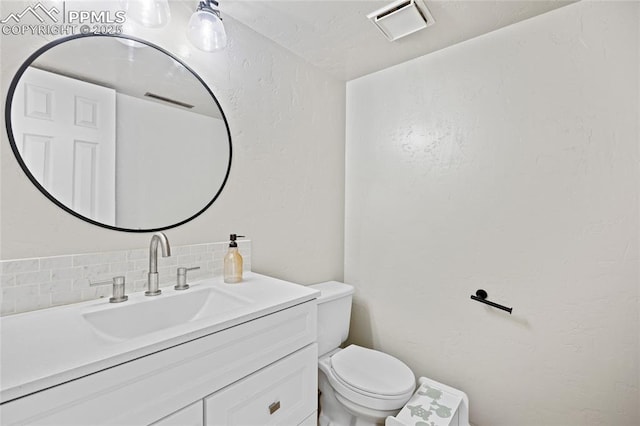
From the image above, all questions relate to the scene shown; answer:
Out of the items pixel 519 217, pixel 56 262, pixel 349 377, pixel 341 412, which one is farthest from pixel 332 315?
pixel 56 262

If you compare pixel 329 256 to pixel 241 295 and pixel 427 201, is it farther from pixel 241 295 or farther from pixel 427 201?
pixel 241 295

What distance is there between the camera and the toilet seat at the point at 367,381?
1238 mm

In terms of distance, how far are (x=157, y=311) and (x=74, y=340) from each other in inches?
11.6

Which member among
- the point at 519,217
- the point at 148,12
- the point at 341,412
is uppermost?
the point at 148,12

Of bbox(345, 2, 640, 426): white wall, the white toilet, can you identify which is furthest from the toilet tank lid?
bbox(345, 2, 640, 426): white wall

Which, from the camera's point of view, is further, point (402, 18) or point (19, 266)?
point (402, 18)

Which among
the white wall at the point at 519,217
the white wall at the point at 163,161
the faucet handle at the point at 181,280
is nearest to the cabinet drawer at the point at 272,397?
the faucet handle at the point at 181,280

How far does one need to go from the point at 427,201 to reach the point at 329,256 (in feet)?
2.39

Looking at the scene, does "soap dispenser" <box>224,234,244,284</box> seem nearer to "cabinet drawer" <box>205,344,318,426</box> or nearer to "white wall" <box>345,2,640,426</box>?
"cabinet drawer" <box>205,344,318,426</box>

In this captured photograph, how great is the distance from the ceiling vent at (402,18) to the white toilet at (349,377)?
1427mm

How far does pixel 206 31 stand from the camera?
114 centimetres

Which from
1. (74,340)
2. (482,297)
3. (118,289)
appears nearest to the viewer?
(74,340)

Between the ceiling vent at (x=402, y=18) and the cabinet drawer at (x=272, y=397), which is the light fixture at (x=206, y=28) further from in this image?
the cabinet drawer at (x=272, y=397)

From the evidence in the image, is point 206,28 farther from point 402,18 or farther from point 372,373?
point 372,373
